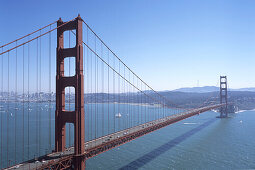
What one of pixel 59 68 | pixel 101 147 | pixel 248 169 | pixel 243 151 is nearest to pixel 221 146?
pixel 243 151

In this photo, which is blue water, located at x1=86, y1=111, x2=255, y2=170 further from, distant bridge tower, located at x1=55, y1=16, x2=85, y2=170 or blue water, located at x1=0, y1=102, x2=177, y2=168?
distant bridge tower, located at x1=55, y1=16, x2=85, y2=170

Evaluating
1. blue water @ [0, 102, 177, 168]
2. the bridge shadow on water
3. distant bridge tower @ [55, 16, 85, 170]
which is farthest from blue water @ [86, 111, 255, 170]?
distant bridge tower @ [55, 16, 85, 170]

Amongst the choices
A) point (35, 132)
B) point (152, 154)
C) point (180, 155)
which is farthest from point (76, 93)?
point (35, 132)

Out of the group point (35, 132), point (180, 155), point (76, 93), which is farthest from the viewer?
point (35, 132)

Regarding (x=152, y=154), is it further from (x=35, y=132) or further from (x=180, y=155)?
(x=35, y=132)

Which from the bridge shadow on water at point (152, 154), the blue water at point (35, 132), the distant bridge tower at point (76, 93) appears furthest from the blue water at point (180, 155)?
the distant bridge tower at point (76, 93)

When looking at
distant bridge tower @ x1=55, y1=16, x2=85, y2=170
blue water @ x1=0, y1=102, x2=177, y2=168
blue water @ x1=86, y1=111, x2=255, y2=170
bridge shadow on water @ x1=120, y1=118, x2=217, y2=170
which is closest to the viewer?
distant bridge tower @ x1=55, y1=16, x2=85, y2=170

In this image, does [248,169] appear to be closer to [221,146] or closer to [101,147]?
[221,146]

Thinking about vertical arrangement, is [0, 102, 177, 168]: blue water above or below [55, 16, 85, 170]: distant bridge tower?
below
